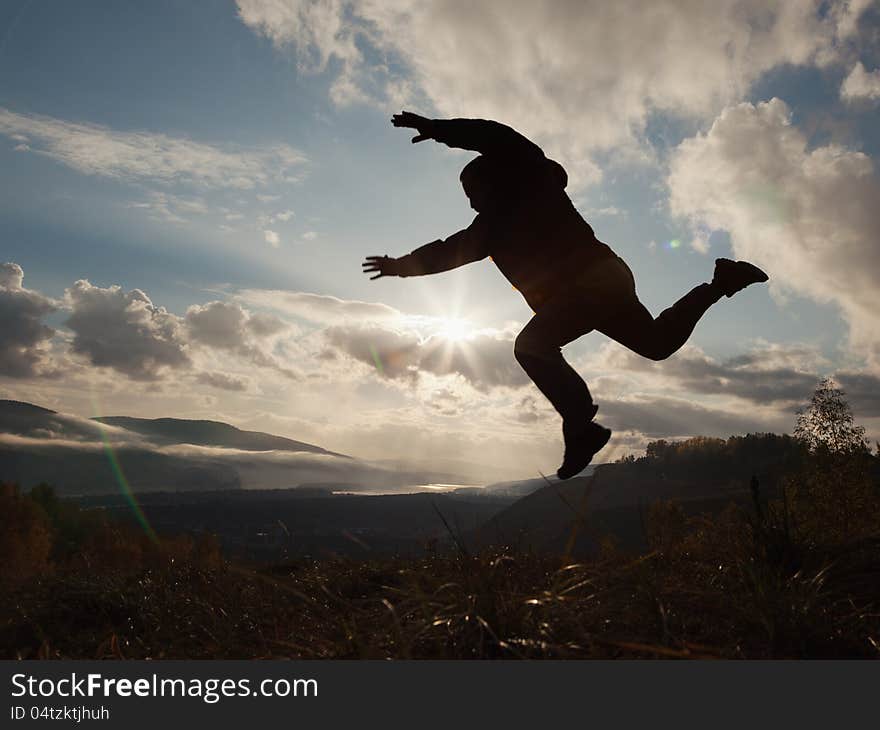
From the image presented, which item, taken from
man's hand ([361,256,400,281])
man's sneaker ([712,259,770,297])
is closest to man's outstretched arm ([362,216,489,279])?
man's hand ([361,256,400,281])

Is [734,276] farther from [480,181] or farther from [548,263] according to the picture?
[480,181]

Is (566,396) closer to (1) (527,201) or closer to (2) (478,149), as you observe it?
(1) (527,201)

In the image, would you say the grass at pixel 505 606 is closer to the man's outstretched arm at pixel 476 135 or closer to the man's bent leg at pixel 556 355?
the man's bent leg at pixel 556 355

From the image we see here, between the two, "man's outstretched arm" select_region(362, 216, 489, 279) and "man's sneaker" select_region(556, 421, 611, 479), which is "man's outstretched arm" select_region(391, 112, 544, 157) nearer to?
"man's outstretched arm" select_region(362, 216, 489, 279)

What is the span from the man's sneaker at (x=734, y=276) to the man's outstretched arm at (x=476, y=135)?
1.99 m

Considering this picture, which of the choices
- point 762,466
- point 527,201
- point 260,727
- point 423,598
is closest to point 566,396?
point 527,201

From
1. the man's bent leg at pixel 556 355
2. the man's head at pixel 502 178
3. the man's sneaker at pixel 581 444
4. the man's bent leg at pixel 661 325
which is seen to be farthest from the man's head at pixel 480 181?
the man's sneaker at pixel 581 444

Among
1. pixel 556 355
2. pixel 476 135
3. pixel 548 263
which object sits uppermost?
pixel 476 135

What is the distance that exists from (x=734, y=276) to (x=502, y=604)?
12.1ft

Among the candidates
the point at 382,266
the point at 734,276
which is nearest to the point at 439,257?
the point at 382,266

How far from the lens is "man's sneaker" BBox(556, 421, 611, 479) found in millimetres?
4523

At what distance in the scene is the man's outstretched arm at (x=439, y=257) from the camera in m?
4.72

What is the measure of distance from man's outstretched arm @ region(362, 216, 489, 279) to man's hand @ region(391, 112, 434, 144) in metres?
0.75

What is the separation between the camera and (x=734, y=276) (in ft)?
16.7
